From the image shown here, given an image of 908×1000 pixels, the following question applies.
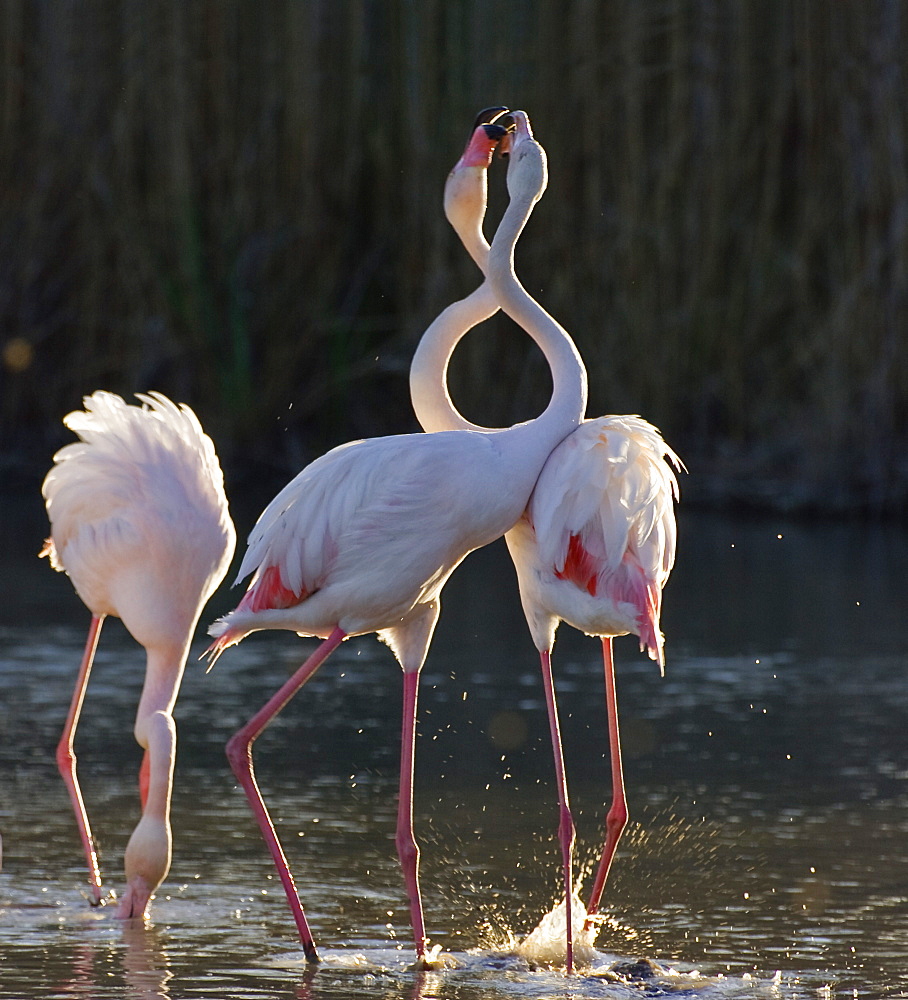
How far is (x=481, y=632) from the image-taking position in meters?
8.04

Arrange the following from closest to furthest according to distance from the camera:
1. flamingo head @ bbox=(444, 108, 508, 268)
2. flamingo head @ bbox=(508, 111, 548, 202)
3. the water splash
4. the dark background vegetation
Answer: the water splash → flamingo head @ bbox=(508, 111, 548, 202) → flamingo head @ bbox=(444, 108, 508, 268) → the dark background vegetation

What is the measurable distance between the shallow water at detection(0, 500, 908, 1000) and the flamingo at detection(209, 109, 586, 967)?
1.01ft

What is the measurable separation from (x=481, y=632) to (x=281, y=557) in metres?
3.53

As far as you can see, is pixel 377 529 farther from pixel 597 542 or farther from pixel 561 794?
pixel 561 794

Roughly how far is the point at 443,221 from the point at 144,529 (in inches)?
242

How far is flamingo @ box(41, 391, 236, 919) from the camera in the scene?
5.36 meters

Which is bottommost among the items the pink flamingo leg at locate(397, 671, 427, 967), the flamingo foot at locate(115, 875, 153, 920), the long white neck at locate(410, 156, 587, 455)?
the flamingo foot at locate(115, 875, 153, 920)

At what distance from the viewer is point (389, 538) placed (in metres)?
4.48

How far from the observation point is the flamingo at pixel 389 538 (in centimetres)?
445

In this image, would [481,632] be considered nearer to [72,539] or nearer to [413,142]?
[72,539]

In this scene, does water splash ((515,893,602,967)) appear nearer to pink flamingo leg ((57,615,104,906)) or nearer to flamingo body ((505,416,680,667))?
flamingo body ((505,416,680,667))

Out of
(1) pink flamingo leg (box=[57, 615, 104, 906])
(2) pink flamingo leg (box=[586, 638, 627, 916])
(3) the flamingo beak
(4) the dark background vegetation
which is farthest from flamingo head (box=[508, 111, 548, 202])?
(4) the dark background vegetation

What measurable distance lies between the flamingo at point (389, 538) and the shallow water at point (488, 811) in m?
0.31

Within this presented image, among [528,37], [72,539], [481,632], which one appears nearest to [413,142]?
[528,37]
